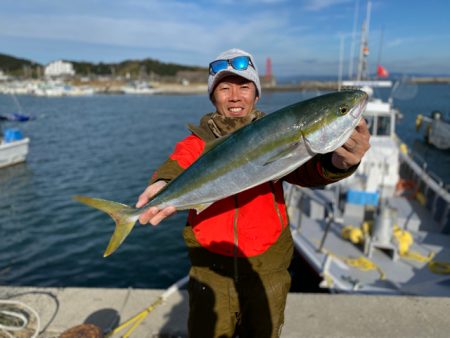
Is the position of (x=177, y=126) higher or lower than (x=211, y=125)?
lower

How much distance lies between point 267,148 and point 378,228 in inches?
296

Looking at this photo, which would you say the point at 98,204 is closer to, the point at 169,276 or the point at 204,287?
the point at 204,287

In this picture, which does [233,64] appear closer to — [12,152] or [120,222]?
[120,222]

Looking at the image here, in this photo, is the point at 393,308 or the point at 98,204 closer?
the point at 98,204

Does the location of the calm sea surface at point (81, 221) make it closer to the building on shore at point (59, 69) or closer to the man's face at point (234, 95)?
the man's face at point (234, 95)

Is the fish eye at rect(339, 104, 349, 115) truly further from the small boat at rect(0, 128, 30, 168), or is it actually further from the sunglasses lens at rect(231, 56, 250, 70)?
the small boat at rect(0, 128, 30, 168)

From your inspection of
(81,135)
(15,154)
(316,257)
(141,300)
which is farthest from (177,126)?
(141,300)

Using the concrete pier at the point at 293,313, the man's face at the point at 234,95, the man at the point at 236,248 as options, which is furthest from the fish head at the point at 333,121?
the concrete pier at the point at 293,313

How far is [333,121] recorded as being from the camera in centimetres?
232

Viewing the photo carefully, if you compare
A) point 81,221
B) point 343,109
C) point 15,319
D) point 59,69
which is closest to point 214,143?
point 343,109

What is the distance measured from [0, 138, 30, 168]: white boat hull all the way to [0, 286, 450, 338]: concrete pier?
2206 cm

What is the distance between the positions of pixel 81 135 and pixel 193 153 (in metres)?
39.0

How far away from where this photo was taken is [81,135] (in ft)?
126

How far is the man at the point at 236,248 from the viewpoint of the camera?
282 centimetres
